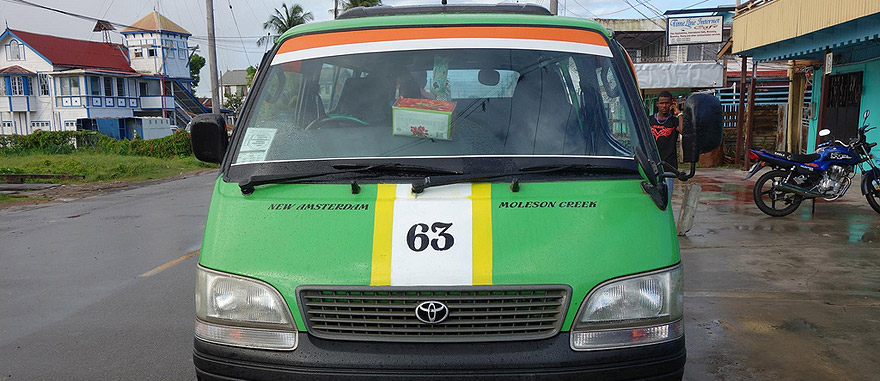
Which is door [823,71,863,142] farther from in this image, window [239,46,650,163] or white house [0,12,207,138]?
white house [0,12,207,138]

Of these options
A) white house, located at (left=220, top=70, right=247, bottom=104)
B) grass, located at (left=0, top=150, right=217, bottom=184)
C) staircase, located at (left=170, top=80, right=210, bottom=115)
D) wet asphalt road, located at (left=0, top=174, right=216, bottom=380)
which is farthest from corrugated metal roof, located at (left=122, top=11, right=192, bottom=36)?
wet asphalt road, located at (left=0, top=174, right=216, bottom=380)

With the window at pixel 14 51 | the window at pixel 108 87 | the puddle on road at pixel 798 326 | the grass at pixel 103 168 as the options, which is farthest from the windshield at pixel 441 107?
the window at pixel 14 51

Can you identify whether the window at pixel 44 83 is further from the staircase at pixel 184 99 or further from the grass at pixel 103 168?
the grass at pixel 103 168

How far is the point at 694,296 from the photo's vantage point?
5863mm

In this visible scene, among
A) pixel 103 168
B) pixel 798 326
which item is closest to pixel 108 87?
pixel 103 168

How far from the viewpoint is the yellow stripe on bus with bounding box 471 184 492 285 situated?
8.64ft

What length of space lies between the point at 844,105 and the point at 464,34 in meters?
14.5

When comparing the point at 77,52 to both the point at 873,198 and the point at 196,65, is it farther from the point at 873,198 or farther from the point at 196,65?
the point at 873,198

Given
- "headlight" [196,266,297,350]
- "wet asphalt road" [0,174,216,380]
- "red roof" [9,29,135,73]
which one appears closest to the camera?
"headlight" [196,266,297,350]

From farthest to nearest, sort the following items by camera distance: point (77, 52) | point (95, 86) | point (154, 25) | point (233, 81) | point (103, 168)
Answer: point (233, 81) < point (154, 25) < point (77, 52) < point (95, 86) < point (103, 168)

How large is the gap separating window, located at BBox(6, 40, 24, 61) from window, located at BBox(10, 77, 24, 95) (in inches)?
58.9

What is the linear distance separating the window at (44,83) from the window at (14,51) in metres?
1.89

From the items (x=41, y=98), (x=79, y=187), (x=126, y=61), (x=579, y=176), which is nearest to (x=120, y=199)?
(x=79, y=187)

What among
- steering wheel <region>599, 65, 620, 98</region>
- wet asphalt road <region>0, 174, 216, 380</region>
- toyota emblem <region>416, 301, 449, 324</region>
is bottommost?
wet asphalt road <region>0, 174, 216, 380</region>
